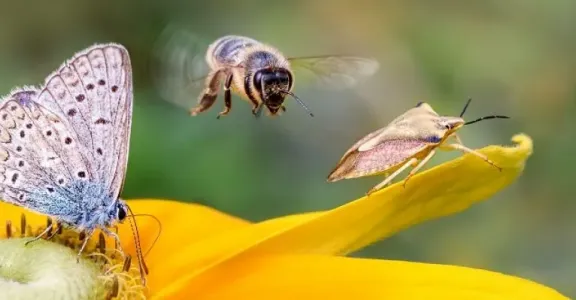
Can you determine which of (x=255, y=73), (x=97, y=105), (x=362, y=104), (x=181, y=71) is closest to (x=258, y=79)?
(x=255, y=73)

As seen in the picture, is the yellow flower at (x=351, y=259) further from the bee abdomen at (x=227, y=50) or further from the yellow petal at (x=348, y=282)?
the bee abdomen at (x=227, y=50)

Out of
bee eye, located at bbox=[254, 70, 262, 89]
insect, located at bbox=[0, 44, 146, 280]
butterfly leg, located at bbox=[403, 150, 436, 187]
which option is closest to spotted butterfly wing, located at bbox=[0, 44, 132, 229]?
insect, located at bbox=[0, 44, 146, 280]

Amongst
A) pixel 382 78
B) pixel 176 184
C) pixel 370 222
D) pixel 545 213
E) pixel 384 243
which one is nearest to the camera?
pixel 370 222

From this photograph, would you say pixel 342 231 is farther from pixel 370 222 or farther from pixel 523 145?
pixel 523 145

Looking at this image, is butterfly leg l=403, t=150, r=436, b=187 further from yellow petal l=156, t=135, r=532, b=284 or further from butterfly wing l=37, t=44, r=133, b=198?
butterfly wing l=37, t=44, r=133, b=198

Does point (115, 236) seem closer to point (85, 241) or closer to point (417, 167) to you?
point (85, 241)

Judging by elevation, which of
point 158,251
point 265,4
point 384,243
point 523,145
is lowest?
point 384,243

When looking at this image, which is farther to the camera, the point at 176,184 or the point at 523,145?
the point at 176,184

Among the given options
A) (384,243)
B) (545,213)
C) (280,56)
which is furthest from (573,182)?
(280,56)
